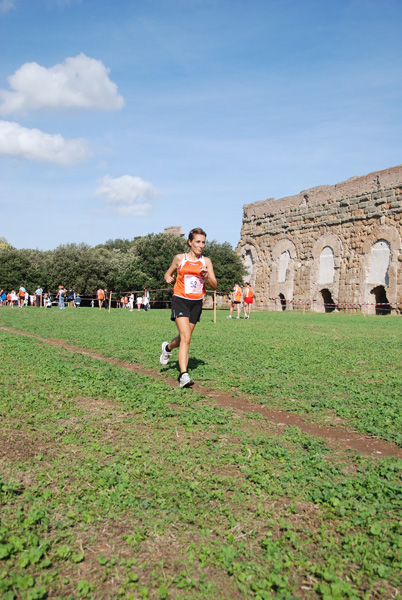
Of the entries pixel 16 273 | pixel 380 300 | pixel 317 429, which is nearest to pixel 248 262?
pixel 380 300

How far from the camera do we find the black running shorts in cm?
714

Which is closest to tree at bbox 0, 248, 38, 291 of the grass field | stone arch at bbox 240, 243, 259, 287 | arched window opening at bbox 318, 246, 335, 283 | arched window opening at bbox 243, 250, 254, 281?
stone arch at bbox 240, 243, 259, 287

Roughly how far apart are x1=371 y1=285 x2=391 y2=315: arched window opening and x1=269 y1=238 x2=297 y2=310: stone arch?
623 cm

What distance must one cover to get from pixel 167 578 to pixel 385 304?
1031 inches

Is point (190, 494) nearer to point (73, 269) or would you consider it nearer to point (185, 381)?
point (185, 381)

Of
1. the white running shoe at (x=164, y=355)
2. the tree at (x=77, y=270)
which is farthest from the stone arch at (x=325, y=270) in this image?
the tree at (x=77, y=270)

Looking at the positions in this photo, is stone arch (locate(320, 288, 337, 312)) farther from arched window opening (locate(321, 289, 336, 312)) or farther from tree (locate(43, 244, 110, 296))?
tree (locate(43, 244, 110, 296))

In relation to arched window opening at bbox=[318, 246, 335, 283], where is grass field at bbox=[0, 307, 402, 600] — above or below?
below

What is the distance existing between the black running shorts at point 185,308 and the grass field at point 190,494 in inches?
44.1

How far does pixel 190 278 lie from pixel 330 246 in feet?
85.5

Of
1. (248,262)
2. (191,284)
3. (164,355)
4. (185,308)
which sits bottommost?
(164,355)

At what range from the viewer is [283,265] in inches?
→ 1394

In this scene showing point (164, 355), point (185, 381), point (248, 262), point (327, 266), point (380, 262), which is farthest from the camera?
point (248, 262)

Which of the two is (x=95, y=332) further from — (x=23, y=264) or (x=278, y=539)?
(x=23, y=264)
